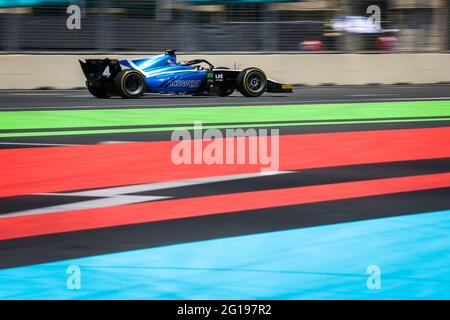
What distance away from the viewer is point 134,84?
18750 mm

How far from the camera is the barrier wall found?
22.0 metres

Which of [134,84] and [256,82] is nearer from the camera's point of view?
[134,84]

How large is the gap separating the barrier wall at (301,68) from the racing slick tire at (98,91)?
11.2 feet

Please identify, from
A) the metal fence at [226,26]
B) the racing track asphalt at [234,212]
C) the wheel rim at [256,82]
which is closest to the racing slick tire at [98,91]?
the wheel rim at [256,82]

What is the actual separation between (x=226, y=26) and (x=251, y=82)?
13.6 feet

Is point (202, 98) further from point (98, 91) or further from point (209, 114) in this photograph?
point (209, 114)

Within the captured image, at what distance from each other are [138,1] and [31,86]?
9.60 ft

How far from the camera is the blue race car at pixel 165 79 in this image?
18.3 meters

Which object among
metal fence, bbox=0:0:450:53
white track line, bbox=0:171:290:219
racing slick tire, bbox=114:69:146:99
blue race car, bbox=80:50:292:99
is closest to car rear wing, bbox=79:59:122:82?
blue race car, bbox=80:50:292:99

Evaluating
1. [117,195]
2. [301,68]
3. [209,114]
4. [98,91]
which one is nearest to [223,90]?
[98,91]

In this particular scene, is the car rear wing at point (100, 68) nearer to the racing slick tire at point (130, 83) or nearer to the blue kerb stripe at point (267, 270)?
the racing slick tire at point (130, 83)

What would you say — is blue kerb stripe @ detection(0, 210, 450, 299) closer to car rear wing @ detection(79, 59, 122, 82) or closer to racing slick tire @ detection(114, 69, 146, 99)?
car rear wing @ detection(79, 59, 122, 82)

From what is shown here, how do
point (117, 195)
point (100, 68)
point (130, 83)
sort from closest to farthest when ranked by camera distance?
point (117, 195) → point (100, 68) → point (130, 83)
